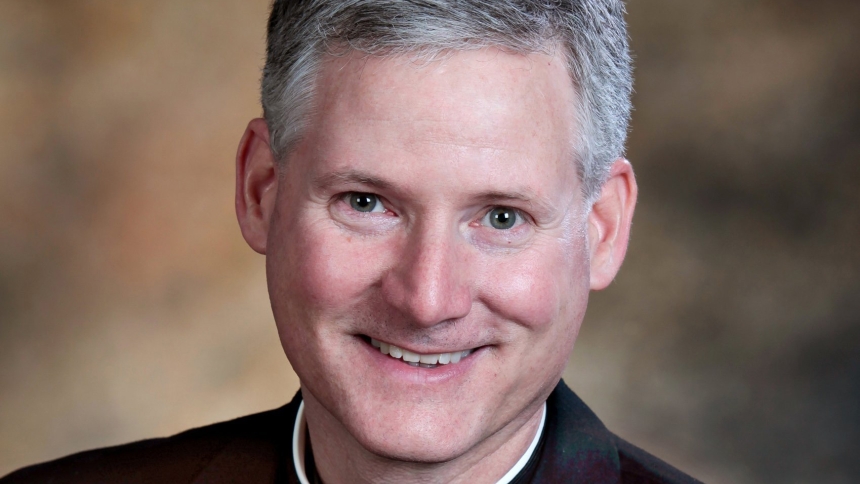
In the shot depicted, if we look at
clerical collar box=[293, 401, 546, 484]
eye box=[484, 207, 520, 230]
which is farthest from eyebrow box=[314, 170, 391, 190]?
clerical collar box=[293, 401, 546, 484]

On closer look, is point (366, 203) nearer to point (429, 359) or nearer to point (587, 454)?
point (429, 359)

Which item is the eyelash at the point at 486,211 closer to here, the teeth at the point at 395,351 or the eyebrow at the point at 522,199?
the eyebrow at the point at 522,199

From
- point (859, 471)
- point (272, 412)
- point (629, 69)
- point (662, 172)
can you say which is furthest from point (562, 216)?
point (859, 471)

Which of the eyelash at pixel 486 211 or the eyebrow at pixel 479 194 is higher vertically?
the eyebrow at pixel 479 194

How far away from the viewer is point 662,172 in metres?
4.41

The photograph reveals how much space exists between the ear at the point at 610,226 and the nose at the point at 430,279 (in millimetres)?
430

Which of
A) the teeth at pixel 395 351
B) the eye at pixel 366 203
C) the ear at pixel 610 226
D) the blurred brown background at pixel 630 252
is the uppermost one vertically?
the eye at pixel 366 203

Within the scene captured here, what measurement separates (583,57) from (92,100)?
296 centimetres

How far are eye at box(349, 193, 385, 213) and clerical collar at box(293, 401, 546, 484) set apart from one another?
2.11 feet

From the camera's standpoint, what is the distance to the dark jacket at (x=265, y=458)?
235cm

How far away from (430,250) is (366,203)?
0.17m

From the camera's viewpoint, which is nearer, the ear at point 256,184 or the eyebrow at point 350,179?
the eyebrow at point 350,179

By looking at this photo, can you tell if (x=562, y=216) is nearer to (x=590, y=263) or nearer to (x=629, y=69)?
(x=590, y=263)

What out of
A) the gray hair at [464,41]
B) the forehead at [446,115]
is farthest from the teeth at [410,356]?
the gray hair at [464,41]
